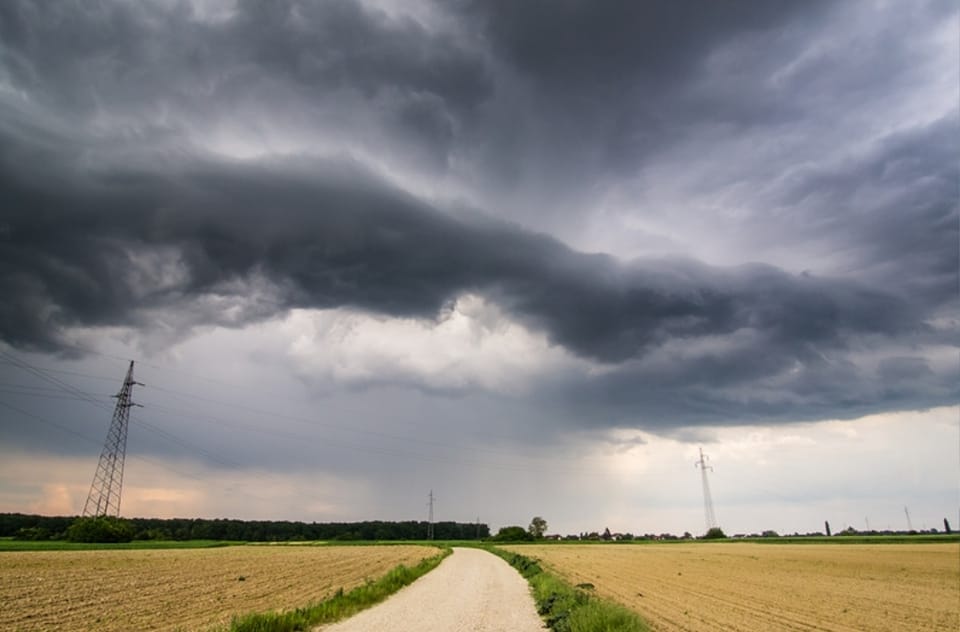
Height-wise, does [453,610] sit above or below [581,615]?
below

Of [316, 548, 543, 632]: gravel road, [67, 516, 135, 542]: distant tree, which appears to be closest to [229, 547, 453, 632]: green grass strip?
[316, 548, 543, 632]: gravel road

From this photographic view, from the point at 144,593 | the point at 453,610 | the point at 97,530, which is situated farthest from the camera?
the point at 97,530

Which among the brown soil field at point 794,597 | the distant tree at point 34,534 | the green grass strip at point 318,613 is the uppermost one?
the distant tree at point 34,534

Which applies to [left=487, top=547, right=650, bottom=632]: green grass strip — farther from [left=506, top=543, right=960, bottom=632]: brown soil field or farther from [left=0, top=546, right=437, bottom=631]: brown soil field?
[left=0, top=546, right=437, bottom=631]: brown soil field

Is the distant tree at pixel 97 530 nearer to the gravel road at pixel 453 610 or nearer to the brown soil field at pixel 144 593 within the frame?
the brown soil field at pixel 144 593

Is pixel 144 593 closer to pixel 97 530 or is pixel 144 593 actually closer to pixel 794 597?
pixel 794 597

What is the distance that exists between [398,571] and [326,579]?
528cm

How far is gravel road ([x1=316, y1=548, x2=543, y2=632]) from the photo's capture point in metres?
22.0

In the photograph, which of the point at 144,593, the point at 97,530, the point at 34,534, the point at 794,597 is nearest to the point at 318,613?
the point at 144,593

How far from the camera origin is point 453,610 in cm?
2688

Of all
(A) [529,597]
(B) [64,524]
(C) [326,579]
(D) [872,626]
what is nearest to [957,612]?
(D) [872,626]

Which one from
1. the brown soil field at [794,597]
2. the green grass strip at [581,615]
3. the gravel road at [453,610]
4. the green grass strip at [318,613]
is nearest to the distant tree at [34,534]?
the gravel road at [453,610]

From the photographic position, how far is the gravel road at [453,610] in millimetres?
22047

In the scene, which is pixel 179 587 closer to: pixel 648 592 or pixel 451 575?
pixel 451 575
